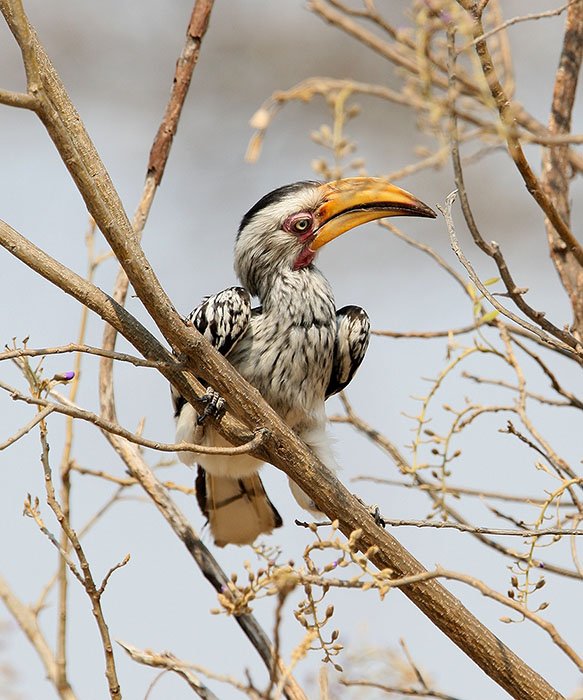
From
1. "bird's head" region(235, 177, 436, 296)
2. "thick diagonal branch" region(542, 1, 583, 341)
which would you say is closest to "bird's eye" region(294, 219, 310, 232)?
"bird's head" region(235, 177, 436, 296)

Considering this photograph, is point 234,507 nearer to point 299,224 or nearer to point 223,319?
point 223,319

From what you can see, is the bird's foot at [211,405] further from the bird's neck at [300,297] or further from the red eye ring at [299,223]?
the red eye ring at [299,223]

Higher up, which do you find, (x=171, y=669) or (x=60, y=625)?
(x=60, y=625)

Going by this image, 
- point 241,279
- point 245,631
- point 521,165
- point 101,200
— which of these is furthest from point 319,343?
point 101,200

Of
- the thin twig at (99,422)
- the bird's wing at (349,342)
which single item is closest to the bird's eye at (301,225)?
the bird's wing at (349,342)

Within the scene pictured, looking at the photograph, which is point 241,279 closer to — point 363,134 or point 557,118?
point 557,118

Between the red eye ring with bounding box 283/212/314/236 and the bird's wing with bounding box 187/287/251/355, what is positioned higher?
the red eye ring with bounding box 283/212/314/236

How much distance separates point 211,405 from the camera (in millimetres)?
2217

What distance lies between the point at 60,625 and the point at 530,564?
894 millimetres

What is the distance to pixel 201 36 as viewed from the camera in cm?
294

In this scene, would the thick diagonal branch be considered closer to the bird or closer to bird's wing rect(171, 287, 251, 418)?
the bird

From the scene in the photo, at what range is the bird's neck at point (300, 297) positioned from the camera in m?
3.11

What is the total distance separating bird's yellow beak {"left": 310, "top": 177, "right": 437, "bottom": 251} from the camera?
9.80ft

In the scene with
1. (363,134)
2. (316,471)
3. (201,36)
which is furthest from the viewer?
(363,134)
